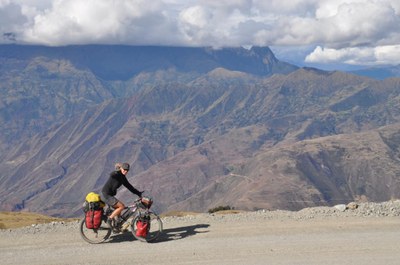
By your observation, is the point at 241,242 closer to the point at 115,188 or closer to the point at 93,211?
the point at 115,188

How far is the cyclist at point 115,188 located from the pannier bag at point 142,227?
0.90m

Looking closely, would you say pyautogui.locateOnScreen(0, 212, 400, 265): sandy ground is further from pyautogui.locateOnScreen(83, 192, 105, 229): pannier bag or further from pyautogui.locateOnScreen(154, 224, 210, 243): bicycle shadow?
pyautogui.locateOnScreen(83, 192, 105, 229): pannier bag

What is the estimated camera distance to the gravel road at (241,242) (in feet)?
53.7

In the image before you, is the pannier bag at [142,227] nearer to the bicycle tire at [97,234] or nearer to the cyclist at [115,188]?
the cyclist at [115,188]

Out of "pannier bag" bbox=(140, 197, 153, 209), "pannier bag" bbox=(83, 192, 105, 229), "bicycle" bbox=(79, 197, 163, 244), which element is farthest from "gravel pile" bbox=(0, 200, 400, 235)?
"pannier bag" bbox=(140, 197, 153, 209)

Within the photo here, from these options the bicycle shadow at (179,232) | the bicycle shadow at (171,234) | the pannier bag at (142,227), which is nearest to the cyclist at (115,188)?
the bicycle shadow at (171,234)

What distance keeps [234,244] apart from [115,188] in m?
5.09

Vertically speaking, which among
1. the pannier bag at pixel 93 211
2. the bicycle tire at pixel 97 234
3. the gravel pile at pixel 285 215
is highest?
the pannier bag at pixel 93 211

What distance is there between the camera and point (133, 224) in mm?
19094

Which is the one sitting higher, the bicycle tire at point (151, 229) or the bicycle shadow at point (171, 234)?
the bicycle tire at point (151, 229)

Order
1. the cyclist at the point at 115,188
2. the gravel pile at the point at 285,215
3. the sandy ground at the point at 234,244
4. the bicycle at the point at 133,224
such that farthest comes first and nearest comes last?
A: 1. the gravel pile at the point at 285,215
2. the bicycle at the point at 133,224
3. the cyclist at the point at 115,188
4. the sandy ground at the point at 234,244

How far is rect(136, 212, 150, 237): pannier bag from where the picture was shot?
18.8m

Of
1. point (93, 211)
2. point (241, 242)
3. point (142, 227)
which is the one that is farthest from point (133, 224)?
point (241, 242)

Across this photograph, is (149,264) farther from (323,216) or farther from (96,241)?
(323,216)
